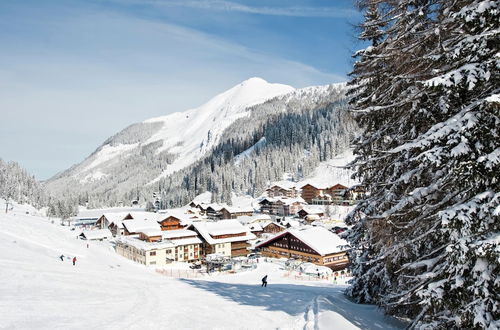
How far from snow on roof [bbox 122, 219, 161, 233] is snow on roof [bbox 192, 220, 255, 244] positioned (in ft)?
40.3

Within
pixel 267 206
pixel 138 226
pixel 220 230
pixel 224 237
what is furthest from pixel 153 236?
pixel 267 206

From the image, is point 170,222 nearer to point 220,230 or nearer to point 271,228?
point 220,230

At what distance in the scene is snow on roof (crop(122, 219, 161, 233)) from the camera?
7188cm

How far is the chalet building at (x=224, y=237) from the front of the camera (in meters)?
61.8

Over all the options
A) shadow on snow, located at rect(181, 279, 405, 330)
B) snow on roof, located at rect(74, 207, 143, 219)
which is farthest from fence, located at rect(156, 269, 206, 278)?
snow on roof, located at rect(74, 207, 143, 219)

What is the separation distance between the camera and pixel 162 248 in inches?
2165

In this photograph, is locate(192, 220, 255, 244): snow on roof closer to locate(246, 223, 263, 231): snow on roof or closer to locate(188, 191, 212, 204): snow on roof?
locate(246, 223, 263, 231): snow on roof

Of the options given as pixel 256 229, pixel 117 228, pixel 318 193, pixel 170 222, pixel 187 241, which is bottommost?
pixel 187 241

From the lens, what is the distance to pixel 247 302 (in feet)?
60.0

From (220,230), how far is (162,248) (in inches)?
500

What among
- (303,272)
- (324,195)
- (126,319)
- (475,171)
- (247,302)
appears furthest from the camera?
(324,195)

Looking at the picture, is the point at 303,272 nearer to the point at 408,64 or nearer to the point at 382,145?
the point at 382,145

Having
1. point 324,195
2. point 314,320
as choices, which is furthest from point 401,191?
point 324,195

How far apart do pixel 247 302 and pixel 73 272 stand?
15.0m
